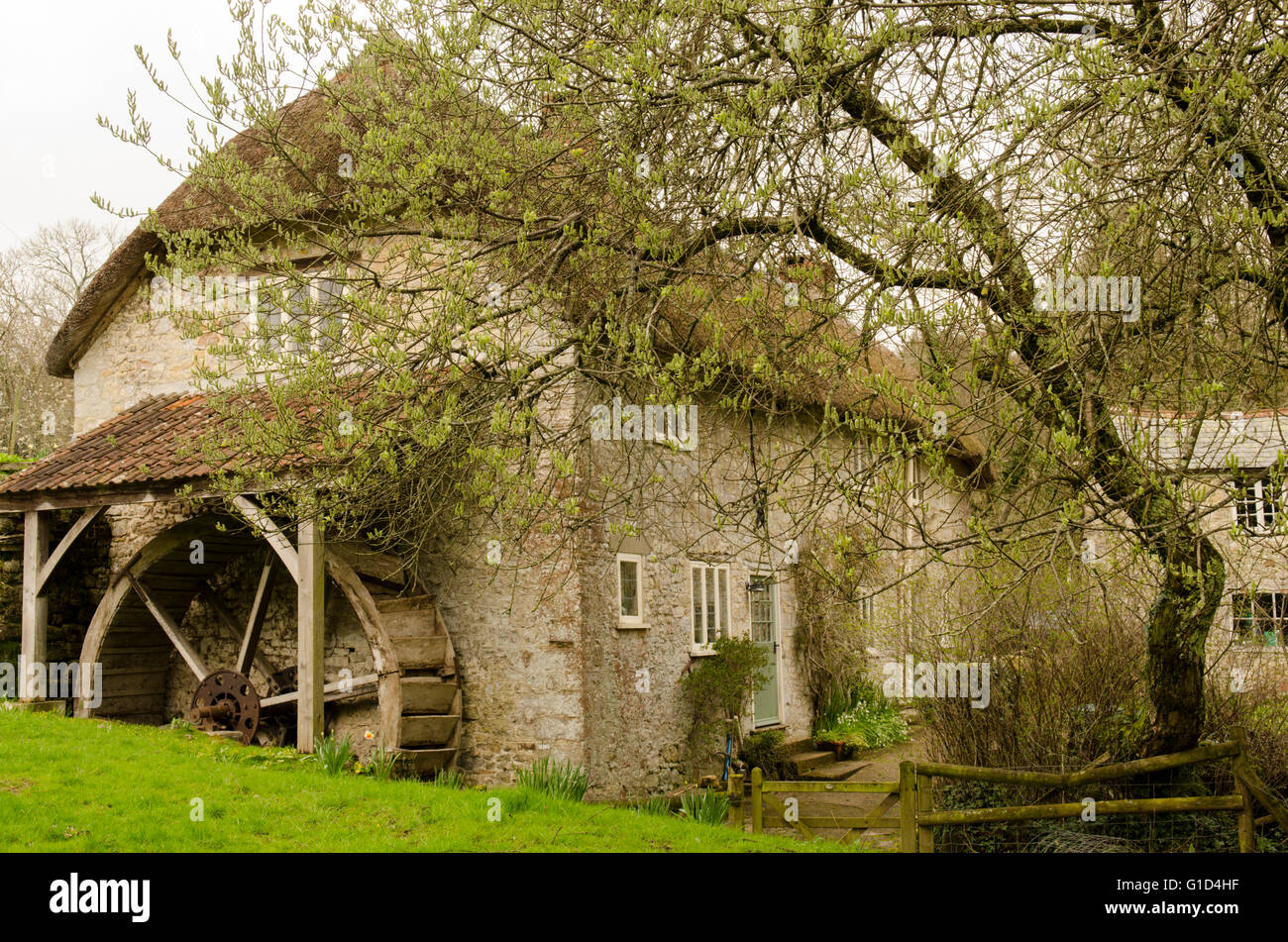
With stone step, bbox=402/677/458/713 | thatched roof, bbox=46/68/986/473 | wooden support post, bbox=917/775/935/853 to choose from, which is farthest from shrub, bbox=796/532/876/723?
wooden support post, bbox=917/775/935/853

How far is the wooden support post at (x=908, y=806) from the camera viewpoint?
25.1 ft

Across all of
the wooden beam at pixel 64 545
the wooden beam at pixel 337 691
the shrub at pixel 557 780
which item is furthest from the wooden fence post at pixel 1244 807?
the wooden beam at pixel 64 545

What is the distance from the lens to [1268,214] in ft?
15.0

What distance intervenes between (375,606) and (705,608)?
160 inches

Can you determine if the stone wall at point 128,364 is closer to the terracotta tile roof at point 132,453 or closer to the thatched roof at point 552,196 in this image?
the thatched roof at point 552,196

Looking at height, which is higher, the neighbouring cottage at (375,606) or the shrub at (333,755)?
the neighbouring cottage at (375,606)

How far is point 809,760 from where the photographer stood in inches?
498

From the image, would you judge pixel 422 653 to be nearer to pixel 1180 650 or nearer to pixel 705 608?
pixel 705 608

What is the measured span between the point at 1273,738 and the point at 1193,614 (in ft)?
10.3

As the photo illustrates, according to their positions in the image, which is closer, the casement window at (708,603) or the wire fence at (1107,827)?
the wire fence at (1107,827)

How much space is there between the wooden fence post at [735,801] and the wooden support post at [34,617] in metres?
7.47

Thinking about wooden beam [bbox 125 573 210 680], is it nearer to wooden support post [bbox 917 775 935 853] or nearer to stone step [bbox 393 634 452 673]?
stone step [bbox 393 634 452 673]

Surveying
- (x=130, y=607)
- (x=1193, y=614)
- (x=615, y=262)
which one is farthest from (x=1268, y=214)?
(x=130, y=607)
